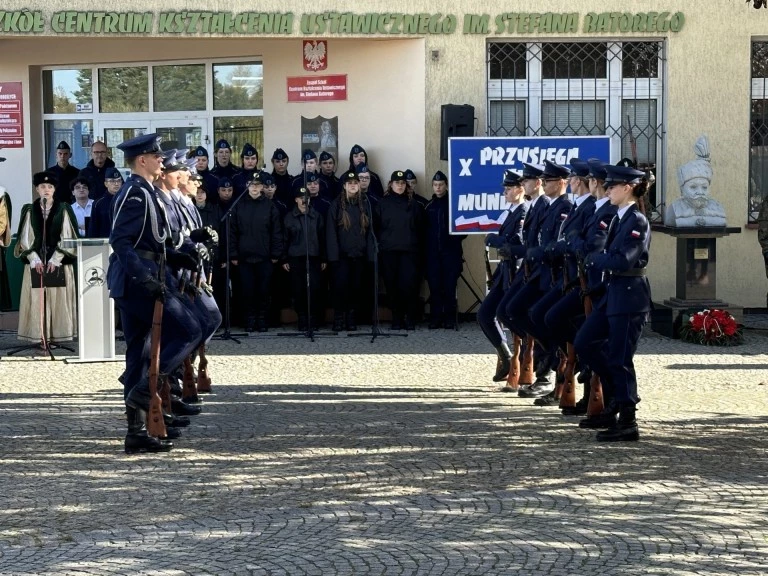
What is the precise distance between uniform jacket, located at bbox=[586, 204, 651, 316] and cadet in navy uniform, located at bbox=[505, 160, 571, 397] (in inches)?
51.2

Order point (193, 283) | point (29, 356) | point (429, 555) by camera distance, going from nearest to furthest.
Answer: point (429, 555)
point (193, 283)
point (29, 356)

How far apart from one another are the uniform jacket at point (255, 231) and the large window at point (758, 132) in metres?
5.83

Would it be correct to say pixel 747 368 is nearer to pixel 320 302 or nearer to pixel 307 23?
pixel 320 302

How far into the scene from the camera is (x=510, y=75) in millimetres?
17219

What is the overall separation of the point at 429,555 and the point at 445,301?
10003 millimetres

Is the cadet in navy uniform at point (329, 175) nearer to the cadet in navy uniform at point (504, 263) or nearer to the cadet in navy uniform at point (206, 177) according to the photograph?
the cadet in navy uniform at point (206, 177)

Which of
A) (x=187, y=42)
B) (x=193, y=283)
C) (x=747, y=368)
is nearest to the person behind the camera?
(x=193, y=283)

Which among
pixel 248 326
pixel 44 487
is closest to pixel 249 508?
pixel 44 487

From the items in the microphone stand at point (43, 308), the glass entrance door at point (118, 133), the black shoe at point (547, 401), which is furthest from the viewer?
the glass entrance door at point (118, 133)

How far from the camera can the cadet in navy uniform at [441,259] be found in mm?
16312

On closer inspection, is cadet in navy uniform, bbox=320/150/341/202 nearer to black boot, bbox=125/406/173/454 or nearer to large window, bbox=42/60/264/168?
large window, bbox=42/60/264/168

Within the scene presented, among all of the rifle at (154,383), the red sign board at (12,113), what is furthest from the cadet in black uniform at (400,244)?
the rifle at (154,383)

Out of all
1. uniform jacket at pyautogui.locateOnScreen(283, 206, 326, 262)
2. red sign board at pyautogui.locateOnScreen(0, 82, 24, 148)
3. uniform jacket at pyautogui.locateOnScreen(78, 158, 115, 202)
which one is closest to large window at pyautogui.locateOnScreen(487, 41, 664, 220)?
uniform jacket at pyautogui.locateOnScreen(283, 206, 326, 262)

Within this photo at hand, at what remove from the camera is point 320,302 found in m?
Result: 16.7
